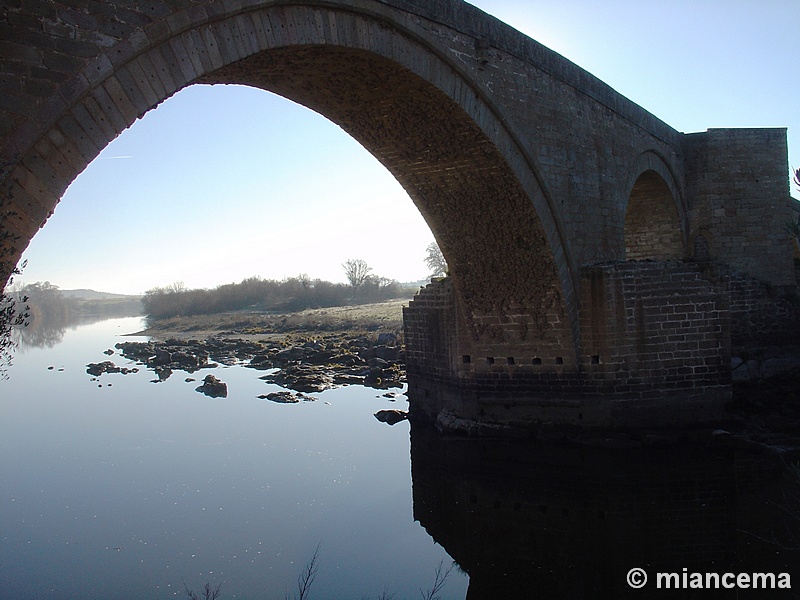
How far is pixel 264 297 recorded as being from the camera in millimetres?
37938

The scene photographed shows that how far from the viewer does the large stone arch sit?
340cm

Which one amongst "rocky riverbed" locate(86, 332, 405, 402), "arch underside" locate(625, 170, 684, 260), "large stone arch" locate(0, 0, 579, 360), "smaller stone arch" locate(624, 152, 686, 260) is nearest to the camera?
"large stone arch" locate(0, 0, 579, 360)

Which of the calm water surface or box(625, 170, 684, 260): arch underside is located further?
box(625, 170, 684, 260): arch underside

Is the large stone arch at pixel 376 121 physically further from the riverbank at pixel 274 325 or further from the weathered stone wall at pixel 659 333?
the riverbank at pixel 274 325

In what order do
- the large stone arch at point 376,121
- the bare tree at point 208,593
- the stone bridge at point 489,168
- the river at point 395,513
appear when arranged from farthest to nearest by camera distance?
the river at point 395,513 → the bare tree at point 208,593 → the stone bridge at point 489,168 → the large stone arch at point 376,121

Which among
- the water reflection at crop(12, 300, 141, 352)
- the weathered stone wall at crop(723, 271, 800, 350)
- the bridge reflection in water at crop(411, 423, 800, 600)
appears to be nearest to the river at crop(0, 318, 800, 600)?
the bridge reflection in water at crop(411, 423, 800, 600)

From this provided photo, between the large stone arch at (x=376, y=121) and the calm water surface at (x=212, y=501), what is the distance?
268 cm

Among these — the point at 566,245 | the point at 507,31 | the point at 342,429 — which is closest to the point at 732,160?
the point at 566,245

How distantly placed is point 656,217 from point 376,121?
26.2ft

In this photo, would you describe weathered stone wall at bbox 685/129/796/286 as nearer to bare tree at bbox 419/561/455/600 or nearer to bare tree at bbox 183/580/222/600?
bare tree at bbox 419/561/455/600

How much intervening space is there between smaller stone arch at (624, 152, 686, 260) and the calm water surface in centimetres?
583

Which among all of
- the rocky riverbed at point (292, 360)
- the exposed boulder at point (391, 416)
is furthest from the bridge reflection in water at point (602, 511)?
the rocky riverbed at point (292, 360)

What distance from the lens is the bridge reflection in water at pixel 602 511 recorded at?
524 cm

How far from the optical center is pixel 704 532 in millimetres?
5812
